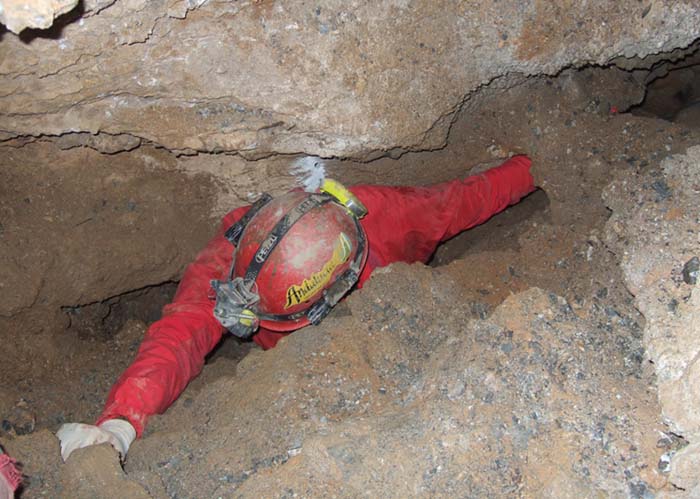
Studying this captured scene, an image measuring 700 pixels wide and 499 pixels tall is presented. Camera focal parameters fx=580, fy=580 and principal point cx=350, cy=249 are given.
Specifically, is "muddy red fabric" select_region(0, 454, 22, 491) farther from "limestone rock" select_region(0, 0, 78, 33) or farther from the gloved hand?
"limestone rock" select_region(0, 0, 78, 33)

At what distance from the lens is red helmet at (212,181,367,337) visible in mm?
2693

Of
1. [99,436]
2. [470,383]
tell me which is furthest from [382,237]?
[99,436]

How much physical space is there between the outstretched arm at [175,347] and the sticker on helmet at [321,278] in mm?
551

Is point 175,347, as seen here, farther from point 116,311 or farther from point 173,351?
point 116,311

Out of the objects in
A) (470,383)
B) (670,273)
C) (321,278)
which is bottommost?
(321,278)

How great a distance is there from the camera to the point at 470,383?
75.2 inches

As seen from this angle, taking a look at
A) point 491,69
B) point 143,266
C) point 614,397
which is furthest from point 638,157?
point 143,266

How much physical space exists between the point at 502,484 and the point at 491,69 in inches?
71.3

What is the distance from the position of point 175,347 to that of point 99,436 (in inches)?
22.3

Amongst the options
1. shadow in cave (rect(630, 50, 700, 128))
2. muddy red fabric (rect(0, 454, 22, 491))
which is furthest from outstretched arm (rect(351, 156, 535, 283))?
muddy red fabric (rect(0, 454, 22, 491))

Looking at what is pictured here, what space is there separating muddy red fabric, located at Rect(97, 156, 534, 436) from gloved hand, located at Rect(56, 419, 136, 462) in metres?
0.30

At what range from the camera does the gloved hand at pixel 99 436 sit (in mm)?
2373

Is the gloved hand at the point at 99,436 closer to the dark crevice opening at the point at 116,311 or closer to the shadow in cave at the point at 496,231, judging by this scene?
the dark crevice opening at the point at 116,311

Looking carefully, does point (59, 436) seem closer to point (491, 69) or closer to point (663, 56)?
point (491, 69)
